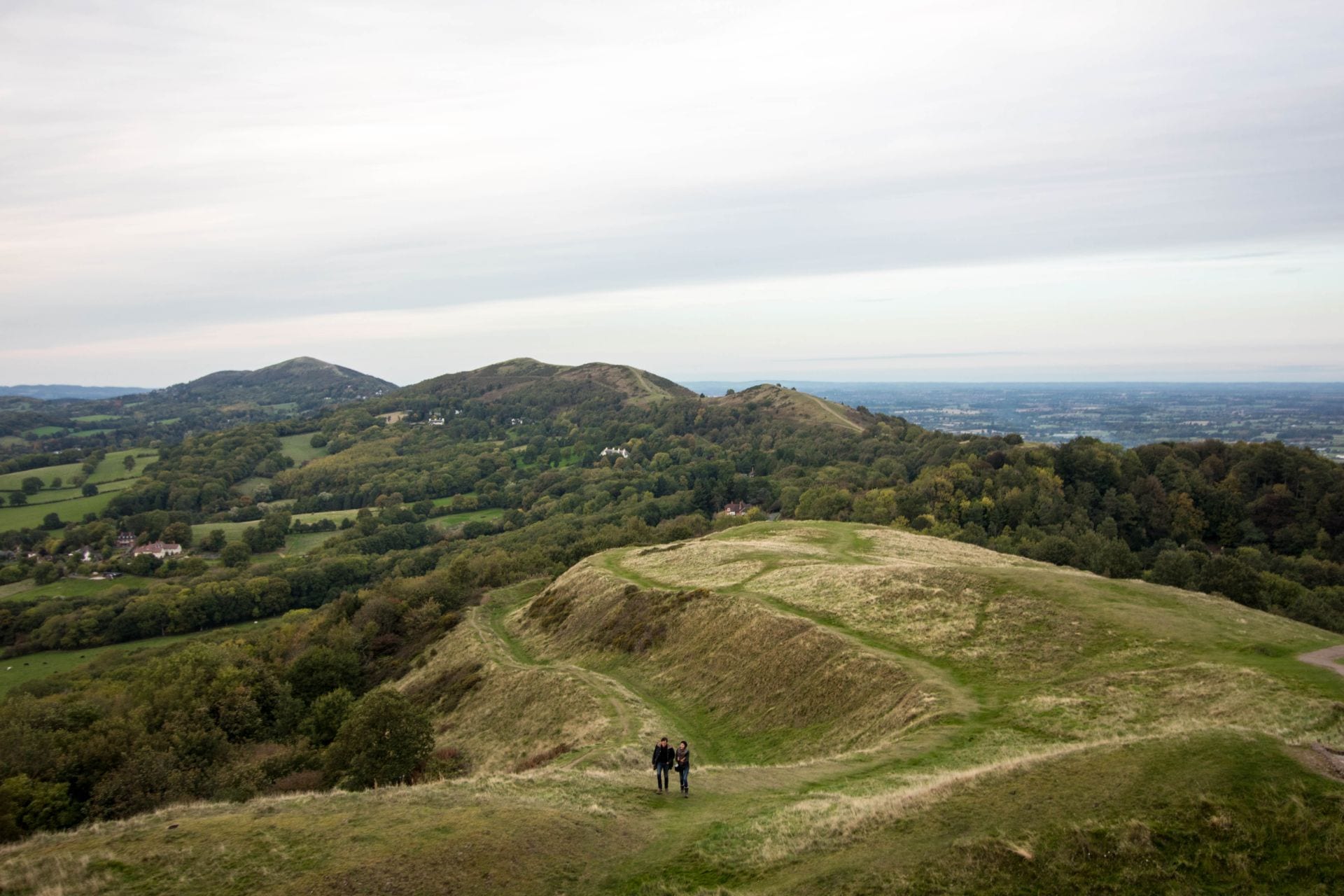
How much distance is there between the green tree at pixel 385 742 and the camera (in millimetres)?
31062

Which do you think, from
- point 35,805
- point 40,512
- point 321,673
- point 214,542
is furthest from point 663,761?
point 40,512

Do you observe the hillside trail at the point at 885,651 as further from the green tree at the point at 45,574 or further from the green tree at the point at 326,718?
the green tree at the point at 45,574

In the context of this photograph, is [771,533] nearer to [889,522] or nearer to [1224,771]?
[889,522]

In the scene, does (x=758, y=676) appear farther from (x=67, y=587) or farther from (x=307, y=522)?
(x=307, y=522)

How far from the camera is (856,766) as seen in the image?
25250 millimetres

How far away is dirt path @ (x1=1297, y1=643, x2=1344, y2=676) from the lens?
2797 cm

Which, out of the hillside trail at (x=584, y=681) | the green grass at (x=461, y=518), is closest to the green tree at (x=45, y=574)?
the green grass at (x=461, y=518)

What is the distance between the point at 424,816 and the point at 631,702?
842 inches

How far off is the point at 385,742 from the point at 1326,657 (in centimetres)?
4212

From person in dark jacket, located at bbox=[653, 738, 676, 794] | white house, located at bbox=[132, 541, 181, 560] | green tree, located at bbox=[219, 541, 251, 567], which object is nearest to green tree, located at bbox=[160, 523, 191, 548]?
white house, located at bbox=[132, 541, 181, 560]

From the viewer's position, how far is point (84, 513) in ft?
623

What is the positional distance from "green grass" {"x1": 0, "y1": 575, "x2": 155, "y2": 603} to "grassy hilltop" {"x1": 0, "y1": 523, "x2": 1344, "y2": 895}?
410ft

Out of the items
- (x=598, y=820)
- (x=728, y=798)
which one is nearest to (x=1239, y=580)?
(x=728, y=798)

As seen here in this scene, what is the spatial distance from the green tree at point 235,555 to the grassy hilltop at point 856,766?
129160 millimetres
